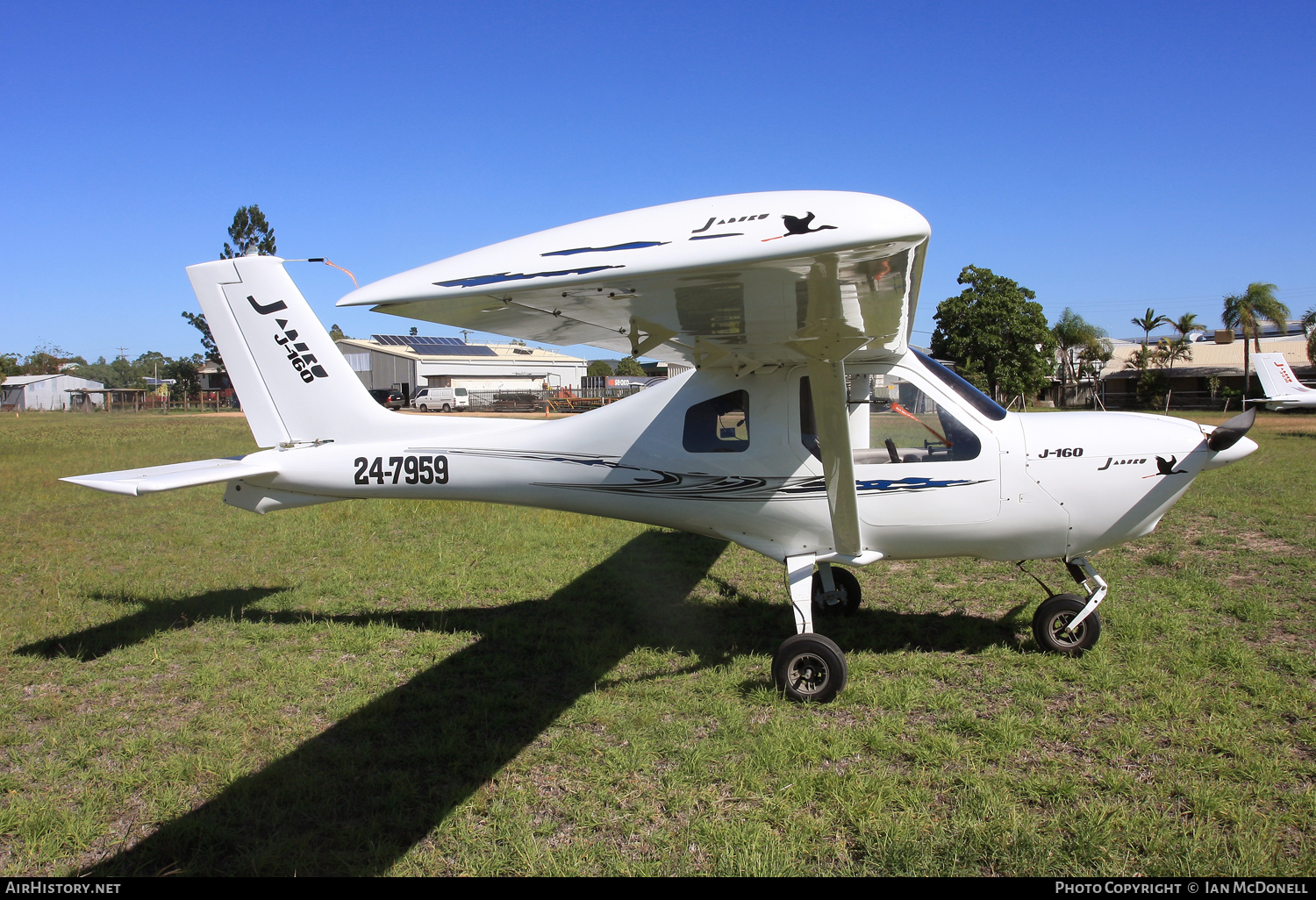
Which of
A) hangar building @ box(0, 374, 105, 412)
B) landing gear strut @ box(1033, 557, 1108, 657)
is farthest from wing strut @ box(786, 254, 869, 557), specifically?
hangar building @ box(0, 374, 105, 412)

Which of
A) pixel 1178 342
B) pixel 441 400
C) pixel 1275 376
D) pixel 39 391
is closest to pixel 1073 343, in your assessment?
pixel 1178 342

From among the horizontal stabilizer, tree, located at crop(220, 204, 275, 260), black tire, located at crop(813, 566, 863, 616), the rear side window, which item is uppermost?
tree, located at crop(220, 204, 275, 260)

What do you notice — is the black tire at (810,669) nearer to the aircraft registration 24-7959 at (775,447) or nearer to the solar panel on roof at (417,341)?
the aircraft registration 24-7959 at (775,447)

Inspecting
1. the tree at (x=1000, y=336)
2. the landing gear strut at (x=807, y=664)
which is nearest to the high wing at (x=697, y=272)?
the landing gear strut at (x=807, y=664)

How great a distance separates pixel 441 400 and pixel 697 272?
50210mm

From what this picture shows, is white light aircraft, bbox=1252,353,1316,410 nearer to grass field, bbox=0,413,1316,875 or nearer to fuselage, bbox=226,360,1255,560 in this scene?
grass field, bbox=0,413,1316,875

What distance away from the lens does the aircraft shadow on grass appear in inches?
126

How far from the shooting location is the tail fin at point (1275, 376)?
21516 mm

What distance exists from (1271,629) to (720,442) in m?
4.38

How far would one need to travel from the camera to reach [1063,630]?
16.5 ft

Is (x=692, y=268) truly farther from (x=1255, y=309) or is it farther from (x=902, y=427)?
(x=1255, y=309)

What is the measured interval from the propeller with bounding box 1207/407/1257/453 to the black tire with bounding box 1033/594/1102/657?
4.35 ft
